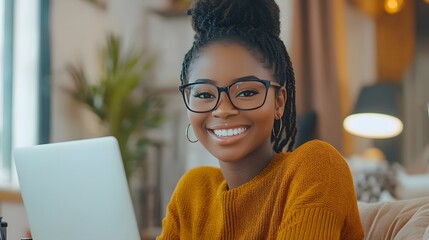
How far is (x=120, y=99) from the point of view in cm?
550

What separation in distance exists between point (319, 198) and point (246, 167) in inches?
8.2

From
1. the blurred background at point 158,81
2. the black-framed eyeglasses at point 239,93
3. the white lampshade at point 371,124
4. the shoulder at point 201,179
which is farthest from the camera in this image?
the white lampshade at point 371,124

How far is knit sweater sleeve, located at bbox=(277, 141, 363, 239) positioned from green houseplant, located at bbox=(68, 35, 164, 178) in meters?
4.30

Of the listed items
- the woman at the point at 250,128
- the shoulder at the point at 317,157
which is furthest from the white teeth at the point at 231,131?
the shoulder at the point at 317,157

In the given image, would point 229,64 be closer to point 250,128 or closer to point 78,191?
point 250,128

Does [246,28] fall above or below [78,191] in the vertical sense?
above

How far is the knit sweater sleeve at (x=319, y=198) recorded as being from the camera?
1165 mm

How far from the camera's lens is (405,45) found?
6.82m

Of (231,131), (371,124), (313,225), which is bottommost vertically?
(371,124)

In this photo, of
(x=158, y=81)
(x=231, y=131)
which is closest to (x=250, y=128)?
(x=231, y=131)

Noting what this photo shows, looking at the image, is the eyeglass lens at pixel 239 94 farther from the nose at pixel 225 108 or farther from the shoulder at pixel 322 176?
the shoulder at pixel 322 176

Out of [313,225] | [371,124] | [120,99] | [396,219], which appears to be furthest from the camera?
[371,124]

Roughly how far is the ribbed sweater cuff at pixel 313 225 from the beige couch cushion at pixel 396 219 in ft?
0.80

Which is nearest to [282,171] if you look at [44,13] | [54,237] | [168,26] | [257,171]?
[257,171]
